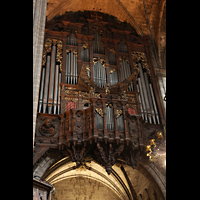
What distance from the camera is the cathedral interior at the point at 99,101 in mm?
9750

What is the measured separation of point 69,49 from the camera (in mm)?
13305

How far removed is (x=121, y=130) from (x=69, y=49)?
5.48m

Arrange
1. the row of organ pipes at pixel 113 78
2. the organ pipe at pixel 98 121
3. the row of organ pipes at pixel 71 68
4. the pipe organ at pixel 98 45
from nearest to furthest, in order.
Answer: the organ pipe at pixel 98 121, the row of organ pipes at pixel 71 68, the row of organ pipes at pixel 113 78, the pipe organ at pixel 98 45

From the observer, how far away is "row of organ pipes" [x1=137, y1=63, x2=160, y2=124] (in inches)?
467

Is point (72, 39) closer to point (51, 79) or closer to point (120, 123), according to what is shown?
point (51, 79)

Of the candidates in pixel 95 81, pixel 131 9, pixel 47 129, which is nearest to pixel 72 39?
pixel 95 81

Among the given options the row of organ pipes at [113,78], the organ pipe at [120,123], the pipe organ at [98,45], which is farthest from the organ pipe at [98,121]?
the pipe organ at [98,45]

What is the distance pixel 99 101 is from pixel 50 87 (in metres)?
2.47

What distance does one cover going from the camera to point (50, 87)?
11.5m

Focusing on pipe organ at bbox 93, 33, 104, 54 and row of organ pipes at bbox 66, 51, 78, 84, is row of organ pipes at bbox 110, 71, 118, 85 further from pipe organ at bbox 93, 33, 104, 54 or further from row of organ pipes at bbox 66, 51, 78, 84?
row of organ pipes at bbox 66, 51, 78, 84

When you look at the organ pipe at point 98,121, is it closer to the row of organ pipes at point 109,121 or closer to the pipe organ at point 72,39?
the row of organ pipes at point 109,121
